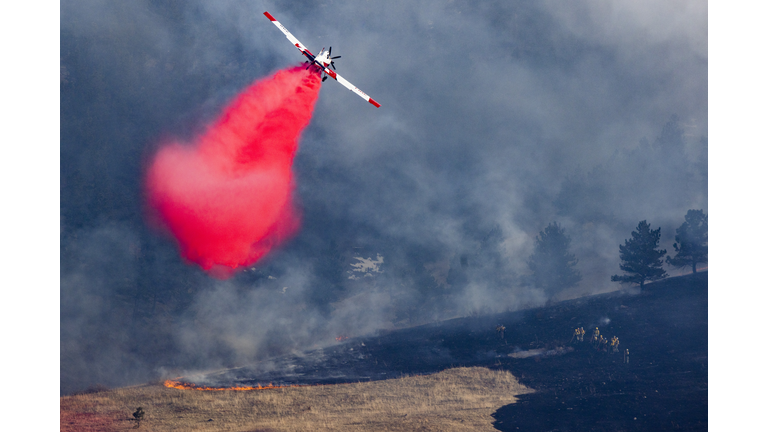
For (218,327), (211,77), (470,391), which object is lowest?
(470,391)

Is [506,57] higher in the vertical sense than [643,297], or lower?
higher

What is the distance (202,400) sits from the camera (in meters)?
46.1

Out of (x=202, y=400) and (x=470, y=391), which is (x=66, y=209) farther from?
(x=470, y=391)

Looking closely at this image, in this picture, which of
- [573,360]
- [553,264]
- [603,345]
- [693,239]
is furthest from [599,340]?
[693,239]

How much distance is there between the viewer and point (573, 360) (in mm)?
53656

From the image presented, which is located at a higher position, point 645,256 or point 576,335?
point 645,256

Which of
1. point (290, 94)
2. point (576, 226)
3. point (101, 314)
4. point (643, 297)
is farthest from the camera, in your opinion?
point (576, 226)

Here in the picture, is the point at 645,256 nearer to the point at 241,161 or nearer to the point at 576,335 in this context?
the point at 576,335

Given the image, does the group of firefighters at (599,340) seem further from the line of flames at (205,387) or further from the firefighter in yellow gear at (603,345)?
the line of flames at (205,387)

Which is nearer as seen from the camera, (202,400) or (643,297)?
(202,400)

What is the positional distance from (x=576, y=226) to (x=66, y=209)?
102 metres

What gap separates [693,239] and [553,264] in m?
18.2

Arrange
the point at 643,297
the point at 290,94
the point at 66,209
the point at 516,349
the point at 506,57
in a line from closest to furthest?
the point at 290,94, the point at 516,349, the point at 643,297, the point at 66,209, the point at 506,57

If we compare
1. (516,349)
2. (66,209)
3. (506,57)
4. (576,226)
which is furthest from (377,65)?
(516,349)
